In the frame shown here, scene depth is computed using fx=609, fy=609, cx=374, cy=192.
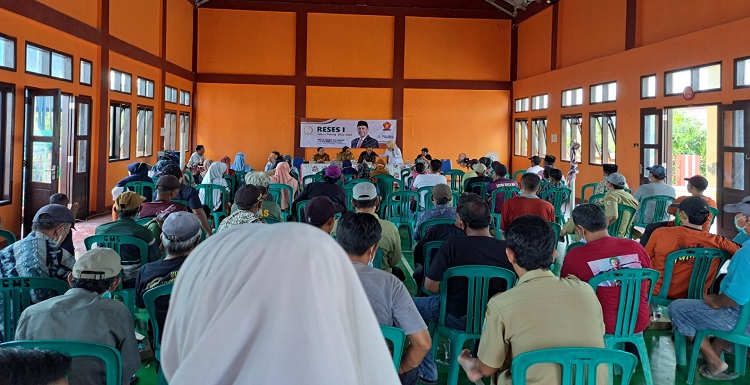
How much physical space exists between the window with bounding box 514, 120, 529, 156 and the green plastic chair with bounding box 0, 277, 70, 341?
1463 centimetres

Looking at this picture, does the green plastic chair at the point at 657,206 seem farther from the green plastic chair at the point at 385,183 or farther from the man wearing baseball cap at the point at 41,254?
the man wearing baseball cap at the point at 41,254

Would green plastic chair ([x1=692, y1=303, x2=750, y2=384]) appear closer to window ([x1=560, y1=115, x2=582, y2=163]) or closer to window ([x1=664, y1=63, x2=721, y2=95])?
window ([x1=664, y1=63, x2=721, y2=95])

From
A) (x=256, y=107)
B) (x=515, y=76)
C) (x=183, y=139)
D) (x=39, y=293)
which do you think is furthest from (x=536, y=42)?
(x=39, y=293)

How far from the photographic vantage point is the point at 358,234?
263cm

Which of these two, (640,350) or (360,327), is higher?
(360,327)

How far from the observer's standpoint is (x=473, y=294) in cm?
322

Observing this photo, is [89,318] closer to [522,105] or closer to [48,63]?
[48,63]

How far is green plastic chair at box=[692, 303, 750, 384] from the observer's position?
3.27 m

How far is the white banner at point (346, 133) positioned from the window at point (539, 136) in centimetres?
369

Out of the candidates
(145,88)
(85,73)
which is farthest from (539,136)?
(85,73)

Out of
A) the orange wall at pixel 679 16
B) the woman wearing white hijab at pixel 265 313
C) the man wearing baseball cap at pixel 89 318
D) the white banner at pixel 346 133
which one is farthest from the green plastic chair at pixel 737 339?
the white banner at pixel 346 133

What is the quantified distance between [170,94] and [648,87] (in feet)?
34.1

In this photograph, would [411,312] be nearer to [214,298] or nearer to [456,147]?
[214,298]

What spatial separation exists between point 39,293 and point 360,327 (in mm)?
2717
